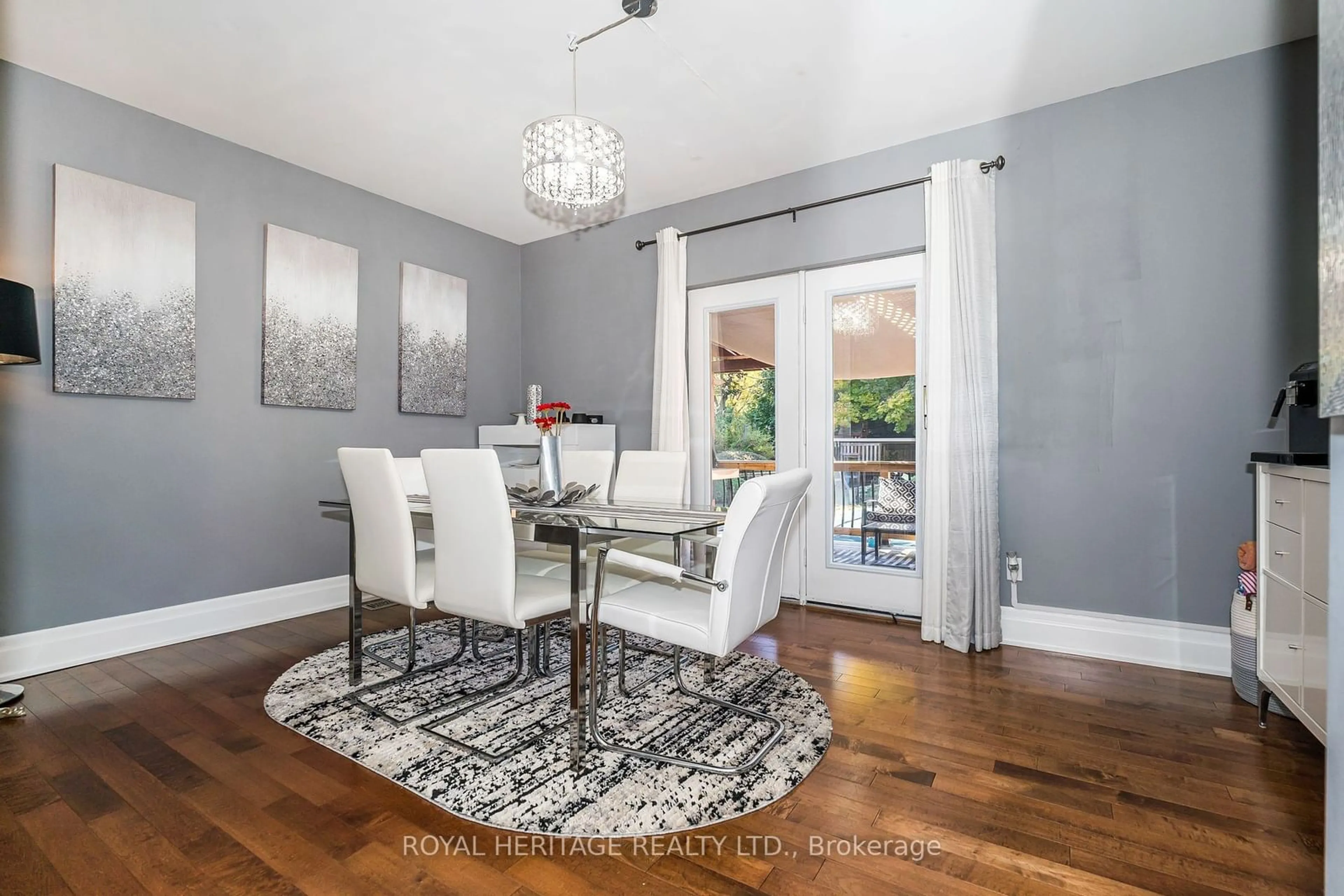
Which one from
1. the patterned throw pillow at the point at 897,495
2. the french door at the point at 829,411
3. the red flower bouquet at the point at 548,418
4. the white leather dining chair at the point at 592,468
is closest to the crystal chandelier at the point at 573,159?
the red flower bouquet at the point at 548,418

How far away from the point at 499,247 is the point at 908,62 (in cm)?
343

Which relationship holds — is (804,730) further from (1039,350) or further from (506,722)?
(1039,350)

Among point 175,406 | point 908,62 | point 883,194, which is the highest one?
point 908,62

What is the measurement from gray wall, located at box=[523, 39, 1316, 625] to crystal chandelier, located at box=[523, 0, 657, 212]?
5.72 ft

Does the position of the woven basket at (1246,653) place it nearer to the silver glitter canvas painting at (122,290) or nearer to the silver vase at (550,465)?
the silver vase at (550,465)

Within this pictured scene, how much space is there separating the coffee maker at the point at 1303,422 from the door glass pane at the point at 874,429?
158 cm

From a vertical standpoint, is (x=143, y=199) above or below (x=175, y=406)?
above

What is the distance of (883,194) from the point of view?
358 cm

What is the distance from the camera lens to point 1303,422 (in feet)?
7.24

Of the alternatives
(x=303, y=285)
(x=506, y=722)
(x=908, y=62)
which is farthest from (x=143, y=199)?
(x=908, y=62)

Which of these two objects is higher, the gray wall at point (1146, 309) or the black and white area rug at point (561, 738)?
the gray wall at point (1146, 309)

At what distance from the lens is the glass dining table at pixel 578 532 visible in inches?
76.1

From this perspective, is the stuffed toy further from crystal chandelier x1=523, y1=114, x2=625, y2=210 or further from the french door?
crystal chandelier x1=523, y1=114, x2=625, y2=210

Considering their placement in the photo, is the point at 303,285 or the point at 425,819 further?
the point at 303,285
